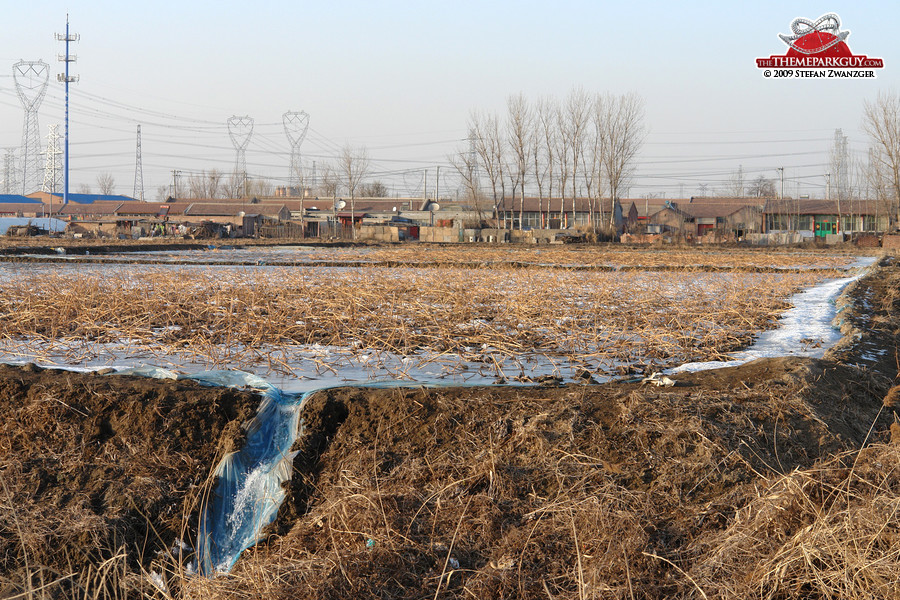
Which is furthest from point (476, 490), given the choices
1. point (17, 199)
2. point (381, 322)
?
point (17, 199)

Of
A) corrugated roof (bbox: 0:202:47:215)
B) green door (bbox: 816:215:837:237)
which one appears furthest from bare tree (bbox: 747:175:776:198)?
corrugated roof (bbox: 0:202:47:215)

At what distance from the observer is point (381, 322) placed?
8.45 meters

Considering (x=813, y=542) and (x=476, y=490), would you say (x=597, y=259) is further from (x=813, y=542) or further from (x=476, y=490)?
(x=813, y=542)

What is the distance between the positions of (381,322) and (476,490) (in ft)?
15.7

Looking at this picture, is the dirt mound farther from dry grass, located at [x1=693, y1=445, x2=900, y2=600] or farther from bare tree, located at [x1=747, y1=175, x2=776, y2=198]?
bare tree, located at [x1=747, y1=175, x2=776, y2=198]

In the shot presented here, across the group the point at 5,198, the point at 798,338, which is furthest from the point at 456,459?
the point at 5,198

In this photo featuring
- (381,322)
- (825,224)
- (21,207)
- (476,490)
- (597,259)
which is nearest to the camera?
(476,490)

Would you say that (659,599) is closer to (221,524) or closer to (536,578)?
(536,578)

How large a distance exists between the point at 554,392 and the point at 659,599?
5.83 feet

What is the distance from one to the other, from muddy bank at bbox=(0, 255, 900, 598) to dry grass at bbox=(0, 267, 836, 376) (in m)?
1.52

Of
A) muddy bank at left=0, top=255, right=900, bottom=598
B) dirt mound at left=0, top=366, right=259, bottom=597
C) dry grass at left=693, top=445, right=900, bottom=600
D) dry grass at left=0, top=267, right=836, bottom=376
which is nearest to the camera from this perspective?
dry grass at left=693, top=445, right=900, bottom=600

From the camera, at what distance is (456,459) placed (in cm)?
404

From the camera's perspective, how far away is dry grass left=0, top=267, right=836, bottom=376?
666 centimetres

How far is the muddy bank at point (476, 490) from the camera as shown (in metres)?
3.24
